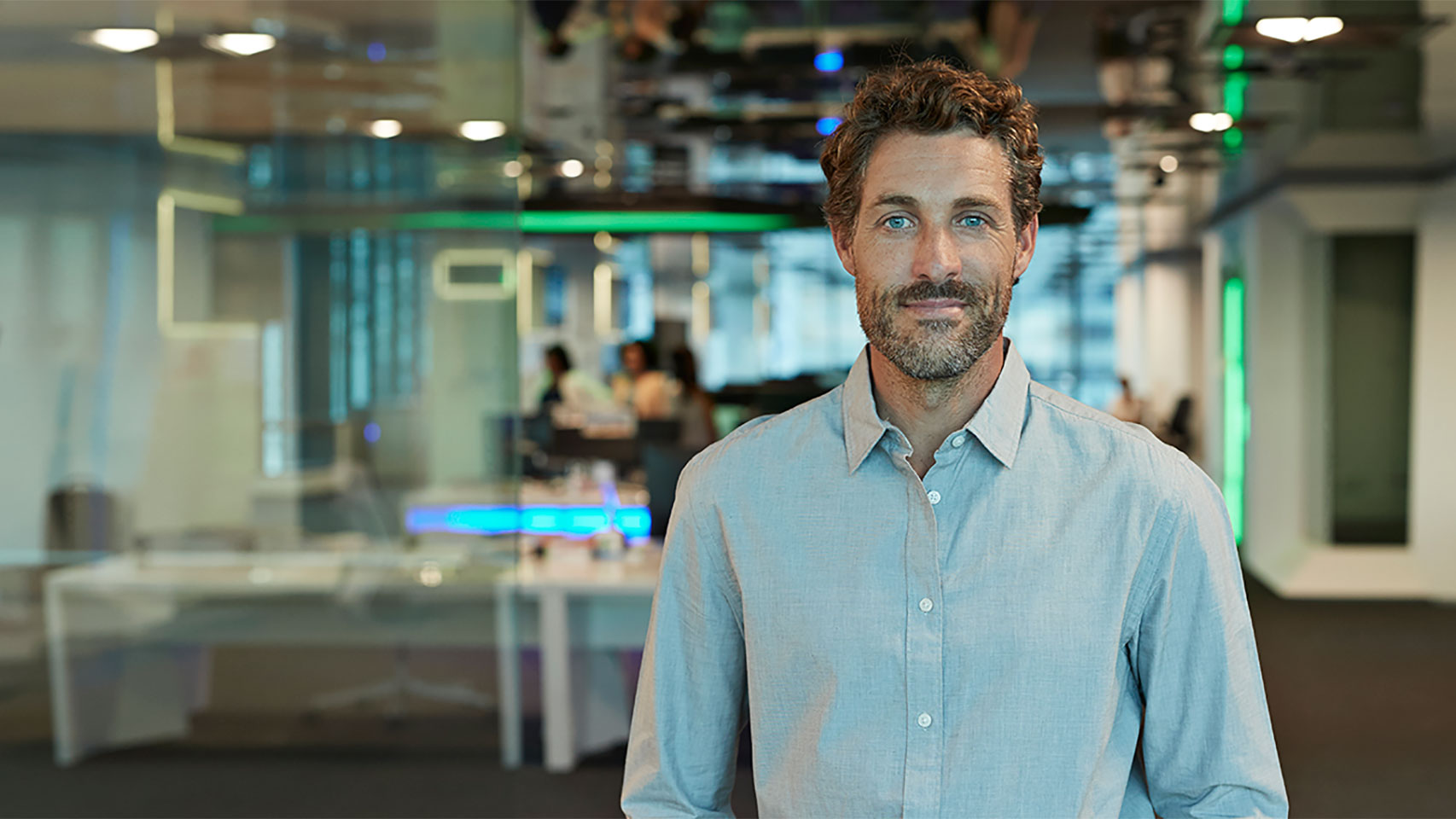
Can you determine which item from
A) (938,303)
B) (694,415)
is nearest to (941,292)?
(938,303)

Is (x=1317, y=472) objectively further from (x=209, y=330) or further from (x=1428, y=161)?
(x=209, y=330)

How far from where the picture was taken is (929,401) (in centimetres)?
132

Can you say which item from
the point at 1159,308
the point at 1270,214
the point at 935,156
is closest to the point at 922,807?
the point at 935,156

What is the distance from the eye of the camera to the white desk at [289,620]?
14.5 feet

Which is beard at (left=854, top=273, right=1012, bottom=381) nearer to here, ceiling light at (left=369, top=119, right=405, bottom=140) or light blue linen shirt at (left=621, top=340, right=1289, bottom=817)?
light blue linen shirt at (left=621, top=340, right=1289, bottom=817)

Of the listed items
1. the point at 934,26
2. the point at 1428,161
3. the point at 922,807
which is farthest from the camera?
the point at 934,26

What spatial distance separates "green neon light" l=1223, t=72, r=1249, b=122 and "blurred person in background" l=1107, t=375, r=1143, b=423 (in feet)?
17.3

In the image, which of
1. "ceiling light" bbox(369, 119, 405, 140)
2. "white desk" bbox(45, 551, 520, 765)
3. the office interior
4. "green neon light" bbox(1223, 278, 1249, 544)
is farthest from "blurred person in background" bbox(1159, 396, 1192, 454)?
"ceiling light" bbox(369, 119, 405, 140)

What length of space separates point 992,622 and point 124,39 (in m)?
3.96

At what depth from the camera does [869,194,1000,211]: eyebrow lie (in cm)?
124

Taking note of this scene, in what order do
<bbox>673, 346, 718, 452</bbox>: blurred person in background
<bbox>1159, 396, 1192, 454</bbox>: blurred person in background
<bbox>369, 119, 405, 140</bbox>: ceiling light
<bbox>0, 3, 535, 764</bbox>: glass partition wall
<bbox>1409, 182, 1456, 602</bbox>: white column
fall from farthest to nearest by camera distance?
<bbox>1159, 396, 1192, 454</bbox>: blurred person in background, <bbox>673, 346, 718, 452</bbox>: blurred person in background, <bbox>1409, 182, 1456, 602</bbox>: white column, <bbox>369, 119, 405, 140</bbox>: ceiling light, <bbox>0, 3, 535, 764</bbox>: glass partition wall

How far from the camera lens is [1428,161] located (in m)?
5.19

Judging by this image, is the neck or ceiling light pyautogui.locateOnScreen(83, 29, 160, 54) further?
ceiling light pyautogui.locateOnScreen(83, 29, 160, 54)

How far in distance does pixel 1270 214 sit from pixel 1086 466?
6631mm
